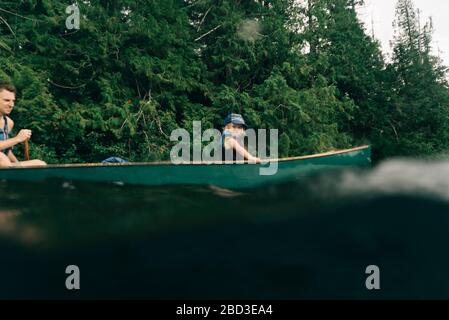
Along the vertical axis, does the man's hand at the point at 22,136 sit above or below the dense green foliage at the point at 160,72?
below

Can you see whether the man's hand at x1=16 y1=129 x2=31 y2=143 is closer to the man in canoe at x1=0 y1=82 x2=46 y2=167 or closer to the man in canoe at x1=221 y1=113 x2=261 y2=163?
the man in canoe at x1=0 y1=82 x2=46 y2=167

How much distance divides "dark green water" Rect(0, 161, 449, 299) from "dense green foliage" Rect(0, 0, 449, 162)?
6637mm

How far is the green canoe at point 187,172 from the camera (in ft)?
10.00

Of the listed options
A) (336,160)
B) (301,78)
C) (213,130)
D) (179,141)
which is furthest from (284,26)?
(336,160)

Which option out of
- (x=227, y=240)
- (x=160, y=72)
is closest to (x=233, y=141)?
(x=227, y=240)

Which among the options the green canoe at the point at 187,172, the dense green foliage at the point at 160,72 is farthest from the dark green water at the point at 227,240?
the dense green foliage at the point at 160,72

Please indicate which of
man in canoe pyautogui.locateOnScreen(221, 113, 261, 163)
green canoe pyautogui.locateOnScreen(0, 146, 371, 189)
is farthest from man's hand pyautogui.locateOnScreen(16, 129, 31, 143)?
man in canoe pyautogui.locateOnScreen(221, 113, 261, 163)

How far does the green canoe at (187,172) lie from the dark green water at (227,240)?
7 centimetres

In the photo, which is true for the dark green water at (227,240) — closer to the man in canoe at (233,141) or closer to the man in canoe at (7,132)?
the man in canoe at (7,132)

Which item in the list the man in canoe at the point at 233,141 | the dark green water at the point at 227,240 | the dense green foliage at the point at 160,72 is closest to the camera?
the dark green water at the point at 227,240

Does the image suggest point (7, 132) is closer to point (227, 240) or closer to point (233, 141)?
point (233, 141)

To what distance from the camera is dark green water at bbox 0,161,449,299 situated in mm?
2895

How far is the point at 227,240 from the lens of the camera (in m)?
3.08

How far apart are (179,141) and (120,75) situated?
228 cm
